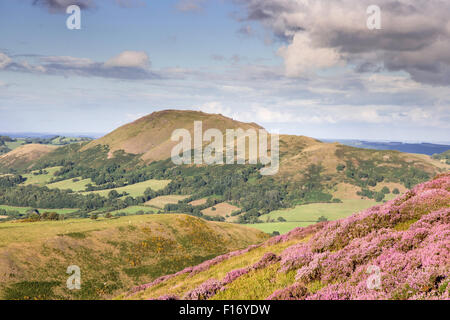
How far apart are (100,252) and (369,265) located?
52.3 metres

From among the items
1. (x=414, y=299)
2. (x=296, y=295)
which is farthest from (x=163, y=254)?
(x=414, y=299)

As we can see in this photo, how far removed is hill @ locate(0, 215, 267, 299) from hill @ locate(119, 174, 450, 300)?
32.5 m

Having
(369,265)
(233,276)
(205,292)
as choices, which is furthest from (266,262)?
(369,265)

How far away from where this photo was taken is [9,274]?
40.5m

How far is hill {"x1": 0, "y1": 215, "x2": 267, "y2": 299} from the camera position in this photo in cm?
4209

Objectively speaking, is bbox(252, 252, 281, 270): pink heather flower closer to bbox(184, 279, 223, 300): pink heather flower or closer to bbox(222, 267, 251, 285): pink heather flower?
bbox(222, 267, 251, 285): pink heather flower

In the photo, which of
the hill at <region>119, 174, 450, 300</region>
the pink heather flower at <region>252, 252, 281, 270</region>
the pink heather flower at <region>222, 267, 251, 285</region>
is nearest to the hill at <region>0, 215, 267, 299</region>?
the hill at <region>119, 174, 450, 300</region>

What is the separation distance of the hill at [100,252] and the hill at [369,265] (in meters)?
32.5

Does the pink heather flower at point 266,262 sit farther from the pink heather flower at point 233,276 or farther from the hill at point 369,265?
the pink heather flower at point 233,276

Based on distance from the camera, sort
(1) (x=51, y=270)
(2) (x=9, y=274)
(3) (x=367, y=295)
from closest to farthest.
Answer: (3) (x=367, y=295) < (2) (x=9, y=274) < (1) (x=51, y=270)

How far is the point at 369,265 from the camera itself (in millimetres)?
12406
